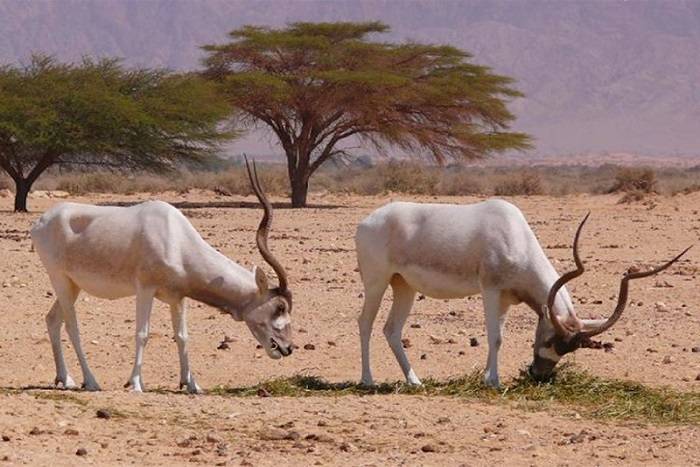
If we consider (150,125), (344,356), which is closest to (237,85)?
(150,125)

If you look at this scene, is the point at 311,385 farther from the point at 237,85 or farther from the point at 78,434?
the point at 237,85

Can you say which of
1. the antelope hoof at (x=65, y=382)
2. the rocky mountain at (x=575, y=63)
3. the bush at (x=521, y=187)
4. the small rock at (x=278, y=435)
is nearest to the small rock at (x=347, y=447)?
the small rock at (x=278, y=435)

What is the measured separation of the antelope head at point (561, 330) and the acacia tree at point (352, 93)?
2979cm

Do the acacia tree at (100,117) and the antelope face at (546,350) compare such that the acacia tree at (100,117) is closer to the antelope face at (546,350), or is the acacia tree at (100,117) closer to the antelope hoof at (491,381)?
the antelope hoof at (491,381)

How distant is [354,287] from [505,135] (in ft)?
90.9

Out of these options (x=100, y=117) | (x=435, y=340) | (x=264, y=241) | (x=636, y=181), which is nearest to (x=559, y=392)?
(x=264, y=241)

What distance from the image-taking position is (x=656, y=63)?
→ 174250 millimetres

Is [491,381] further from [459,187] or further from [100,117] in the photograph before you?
[459,187]

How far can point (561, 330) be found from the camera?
10.1 metres

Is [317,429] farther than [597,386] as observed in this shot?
No

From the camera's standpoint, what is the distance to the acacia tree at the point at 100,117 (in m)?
35.8

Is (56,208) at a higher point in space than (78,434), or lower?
higher

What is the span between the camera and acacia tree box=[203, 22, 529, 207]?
40.6 m

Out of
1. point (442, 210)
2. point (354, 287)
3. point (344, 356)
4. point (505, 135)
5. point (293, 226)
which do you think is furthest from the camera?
point (505, 135)
